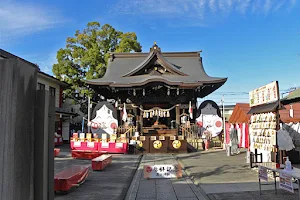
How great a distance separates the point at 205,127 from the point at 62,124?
1470 centimetres

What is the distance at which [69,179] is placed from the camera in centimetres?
720

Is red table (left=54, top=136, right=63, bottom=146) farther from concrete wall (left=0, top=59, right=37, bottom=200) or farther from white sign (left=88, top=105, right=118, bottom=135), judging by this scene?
concrete wall (left=0, top=59, right=37, bottom=200)

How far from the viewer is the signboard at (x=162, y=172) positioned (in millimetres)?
9180

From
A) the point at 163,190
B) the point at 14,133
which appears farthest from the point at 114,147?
the point at 14,133

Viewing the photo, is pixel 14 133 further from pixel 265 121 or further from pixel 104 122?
pixel 104 122

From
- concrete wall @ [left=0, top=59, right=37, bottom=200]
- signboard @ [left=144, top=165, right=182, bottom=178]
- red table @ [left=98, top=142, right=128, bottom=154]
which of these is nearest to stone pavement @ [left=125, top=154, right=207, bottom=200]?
signboard @ [left=144, top=165, right=182, bottom=178]

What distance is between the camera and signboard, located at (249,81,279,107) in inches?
364

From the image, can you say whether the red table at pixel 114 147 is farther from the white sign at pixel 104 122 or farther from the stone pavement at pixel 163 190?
the stone pavement at pixel 163 190

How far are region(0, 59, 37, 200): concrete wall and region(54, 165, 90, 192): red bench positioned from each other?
509 centimetres

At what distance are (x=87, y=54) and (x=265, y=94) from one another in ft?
71.1

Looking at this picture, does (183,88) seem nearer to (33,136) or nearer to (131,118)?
(131,118)

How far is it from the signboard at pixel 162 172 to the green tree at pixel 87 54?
65.4 feet

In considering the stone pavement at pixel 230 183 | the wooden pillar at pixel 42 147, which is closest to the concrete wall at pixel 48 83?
the stone pavement at pixel 230 183

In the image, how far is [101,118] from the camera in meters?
20.4
